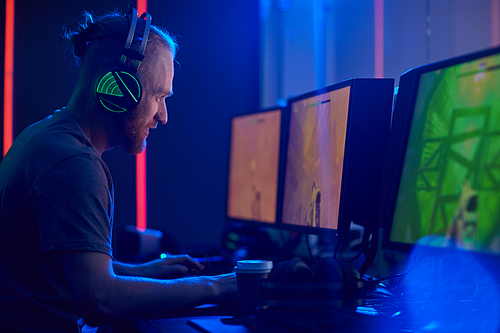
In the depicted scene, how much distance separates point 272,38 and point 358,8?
575 mm

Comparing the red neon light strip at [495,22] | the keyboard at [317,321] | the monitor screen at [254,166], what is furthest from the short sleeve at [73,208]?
the red neon light strip at [495,22]

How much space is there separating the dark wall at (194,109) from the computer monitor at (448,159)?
1.73 metres

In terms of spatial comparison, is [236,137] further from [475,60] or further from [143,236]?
[475,60]

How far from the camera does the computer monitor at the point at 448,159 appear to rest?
28.1 inches

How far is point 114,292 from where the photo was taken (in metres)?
0.78

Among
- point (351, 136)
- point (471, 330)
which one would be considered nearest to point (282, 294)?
point (471, 330)

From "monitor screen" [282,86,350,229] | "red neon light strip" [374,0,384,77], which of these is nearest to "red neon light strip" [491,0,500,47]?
"red neon light strip" [374,0,384,77]

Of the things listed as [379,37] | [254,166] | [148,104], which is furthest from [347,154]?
[379,37]

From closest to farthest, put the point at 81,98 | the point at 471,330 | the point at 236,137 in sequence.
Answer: the point at 471,330 < the point at 81,98 < the point at 236,137

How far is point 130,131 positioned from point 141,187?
1.44m

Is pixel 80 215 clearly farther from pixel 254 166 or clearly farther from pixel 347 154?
pixel 254 166

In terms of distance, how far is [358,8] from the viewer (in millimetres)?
2713

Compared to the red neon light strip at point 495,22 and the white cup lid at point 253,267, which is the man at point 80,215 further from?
the red neon light strip at point 495,22

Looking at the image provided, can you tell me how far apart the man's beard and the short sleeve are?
0.77 feet
